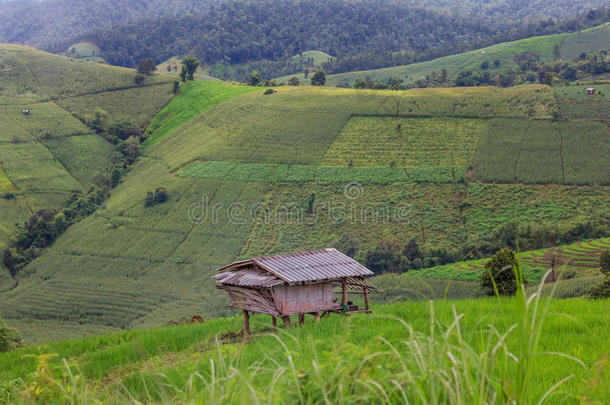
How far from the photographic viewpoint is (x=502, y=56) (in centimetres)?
12550

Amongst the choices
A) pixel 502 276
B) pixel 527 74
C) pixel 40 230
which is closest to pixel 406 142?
Answer: pixel 40 230

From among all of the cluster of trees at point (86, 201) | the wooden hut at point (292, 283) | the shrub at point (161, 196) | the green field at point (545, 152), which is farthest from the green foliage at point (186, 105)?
the wooden hut at point (292, 283)

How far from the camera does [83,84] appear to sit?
310ft

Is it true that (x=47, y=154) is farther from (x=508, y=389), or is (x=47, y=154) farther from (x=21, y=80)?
(x=508, y=389)

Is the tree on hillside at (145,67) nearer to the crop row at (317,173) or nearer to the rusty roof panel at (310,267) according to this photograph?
the crop row at (317,173)

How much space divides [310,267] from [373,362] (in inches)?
389

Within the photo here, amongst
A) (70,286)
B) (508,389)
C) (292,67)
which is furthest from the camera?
(292,67)

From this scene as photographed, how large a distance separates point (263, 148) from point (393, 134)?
47.8ft

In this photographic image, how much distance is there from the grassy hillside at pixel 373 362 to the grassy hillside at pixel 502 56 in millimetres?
109280

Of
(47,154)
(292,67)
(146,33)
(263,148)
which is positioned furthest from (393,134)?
(146,33)

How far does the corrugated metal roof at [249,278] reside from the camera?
537 inches

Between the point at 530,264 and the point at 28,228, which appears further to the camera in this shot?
the point at 28,228

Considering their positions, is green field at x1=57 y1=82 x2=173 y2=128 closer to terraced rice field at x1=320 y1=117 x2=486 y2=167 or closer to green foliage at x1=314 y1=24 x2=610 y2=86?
terraced rice field at x1=320 y1=117 x2=486 y2=167

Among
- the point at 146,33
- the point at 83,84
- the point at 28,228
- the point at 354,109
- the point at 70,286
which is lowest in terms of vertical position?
the point at 70,286
